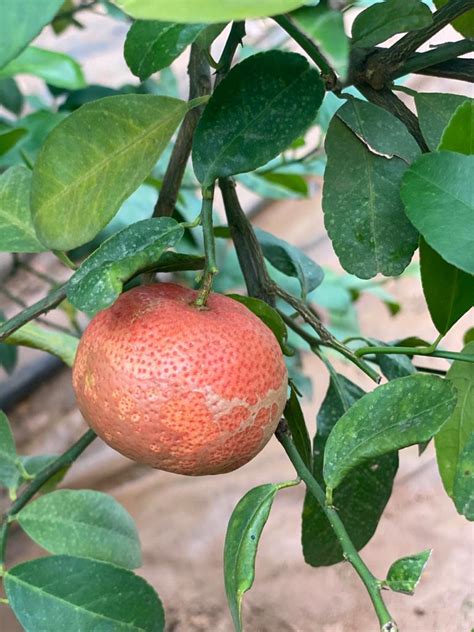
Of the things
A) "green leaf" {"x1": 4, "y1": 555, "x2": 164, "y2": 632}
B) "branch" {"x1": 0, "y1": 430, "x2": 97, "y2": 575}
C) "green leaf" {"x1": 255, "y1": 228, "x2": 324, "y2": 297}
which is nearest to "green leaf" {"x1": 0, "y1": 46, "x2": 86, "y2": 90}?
"green leaf" {"x1": 255, "y1": 228, "x2": 324, "y2": 297}

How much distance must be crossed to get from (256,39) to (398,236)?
159 centimetres

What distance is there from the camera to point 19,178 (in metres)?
0.50

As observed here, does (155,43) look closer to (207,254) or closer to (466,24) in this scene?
(207,254)

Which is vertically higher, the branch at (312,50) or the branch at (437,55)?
the branch at (312,50)

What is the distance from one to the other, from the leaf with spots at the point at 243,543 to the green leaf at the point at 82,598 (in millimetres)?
111

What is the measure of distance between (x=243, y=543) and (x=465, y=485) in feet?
0.34

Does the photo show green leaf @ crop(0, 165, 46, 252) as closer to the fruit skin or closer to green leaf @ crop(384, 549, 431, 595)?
the fruit skin

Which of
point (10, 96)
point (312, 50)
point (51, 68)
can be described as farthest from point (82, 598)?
point (10, 96)

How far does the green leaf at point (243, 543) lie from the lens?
333 millimetres

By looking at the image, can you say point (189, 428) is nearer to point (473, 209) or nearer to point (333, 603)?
point (473, 209)

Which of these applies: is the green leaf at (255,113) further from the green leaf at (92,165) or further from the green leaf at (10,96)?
the green leaf at (10,96)

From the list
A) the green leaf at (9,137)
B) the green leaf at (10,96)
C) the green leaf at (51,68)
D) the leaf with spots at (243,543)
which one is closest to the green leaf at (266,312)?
the leaf with spots at (243,543)

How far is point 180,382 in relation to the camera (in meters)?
0.35

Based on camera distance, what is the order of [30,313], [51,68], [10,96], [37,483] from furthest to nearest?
[10,96] < [51,68] < [37,483] < [30,313]
